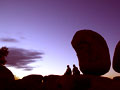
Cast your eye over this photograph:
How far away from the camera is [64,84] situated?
330 inches

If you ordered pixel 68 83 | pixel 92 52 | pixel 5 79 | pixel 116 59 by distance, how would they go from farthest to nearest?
pixel 116 59 < pixel 92 52 < pixel 5 79 < pixel 68 83

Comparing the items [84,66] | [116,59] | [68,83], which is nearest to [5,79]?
[68,83]

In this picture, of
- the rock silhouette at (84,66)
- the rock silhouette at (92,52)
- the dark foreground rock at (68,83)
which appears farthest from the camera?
the rock silhouette at (92,52)

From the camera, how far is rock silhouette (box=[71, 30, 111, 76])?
9656 millimetres

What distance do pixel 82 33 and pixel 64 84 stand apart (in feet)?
11.7

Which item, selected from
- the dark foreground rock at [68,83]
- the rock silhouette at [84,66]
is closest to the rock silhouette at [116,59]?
the rock silhouette at [84,66]

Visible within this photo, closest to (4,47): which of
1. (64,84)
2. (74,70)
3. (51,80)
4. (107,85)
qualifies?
(74,70)

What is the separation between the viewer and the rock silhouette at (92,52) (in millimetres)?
9656

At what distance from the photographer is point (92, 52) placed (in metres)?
9.87

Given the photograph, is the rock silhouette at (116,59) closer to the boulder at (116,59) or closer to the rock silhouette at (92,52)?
the boulder at (116,59)

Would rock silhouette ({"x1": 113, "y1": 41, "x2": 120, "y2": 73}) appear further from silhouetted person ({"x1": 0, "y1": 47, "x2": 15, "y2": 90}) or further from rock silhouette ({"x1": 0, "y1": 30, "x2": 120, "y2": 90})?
silhouetted person ({"x1": 0, "y1": 47, "x2": 15, "y2": 90})

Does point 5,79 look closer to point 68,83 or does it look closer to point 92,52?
point 68,83

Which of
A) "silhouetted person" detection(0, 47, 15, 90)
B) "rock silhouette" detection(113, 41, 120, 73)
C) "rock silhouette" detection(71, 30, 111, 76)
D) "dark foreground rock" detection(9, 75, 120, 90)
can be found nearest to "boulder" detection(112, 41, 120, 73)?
"rock silhouette" detection(113, 41, 120, 73)

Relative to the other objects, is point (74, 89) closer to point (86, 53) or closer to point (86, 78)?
point (86, 78)
